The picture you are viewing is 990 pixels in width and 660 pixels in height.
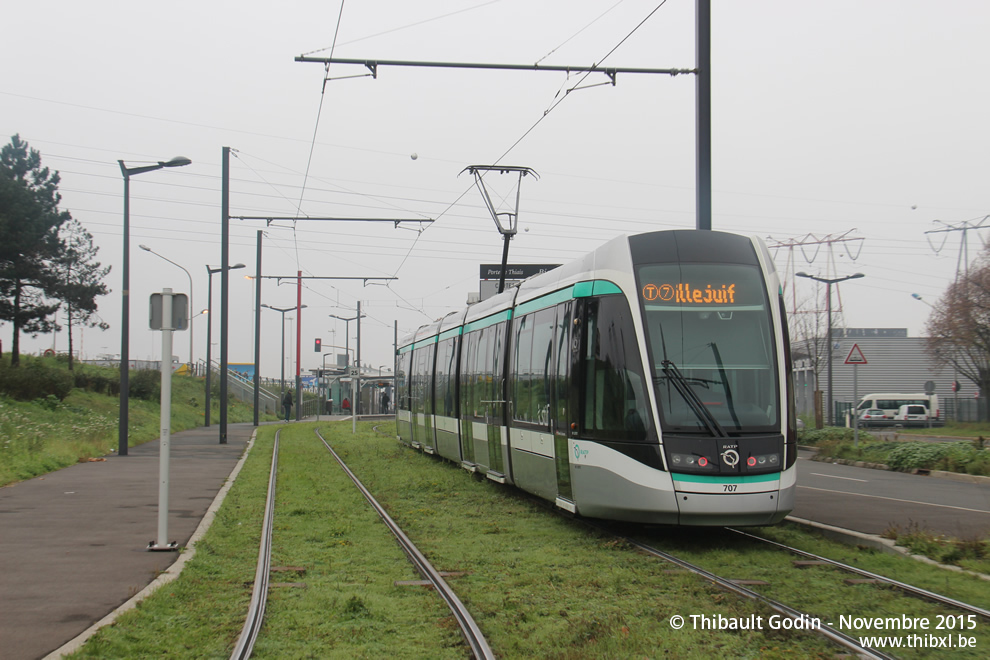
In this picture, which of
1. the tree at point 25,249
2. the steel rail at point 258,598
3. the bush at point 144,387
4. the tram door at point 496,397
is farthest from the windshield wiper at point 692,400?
the bush at point 144,387

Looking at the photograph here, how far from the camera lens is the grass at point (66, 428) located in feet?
63.6

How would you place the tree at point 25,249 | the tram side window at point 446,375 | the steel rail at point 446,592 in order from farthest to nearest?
the tree at point 25,249 < the tram side window at point 446,375 < the steel rail at point 446,592

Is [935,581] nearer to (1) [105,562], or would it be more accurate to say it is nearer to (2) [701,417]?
(2) [701,417]

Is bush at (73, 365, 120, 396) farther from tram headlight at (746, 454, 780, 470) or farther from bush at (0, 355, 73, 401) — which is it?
tram headlight at (746, 454, 780, 470)

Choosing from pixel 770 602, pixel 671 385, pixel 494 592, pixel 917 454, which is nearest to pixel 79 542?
pixel 494 592

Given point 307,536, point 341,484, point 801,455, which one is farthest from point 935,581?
point 801,455

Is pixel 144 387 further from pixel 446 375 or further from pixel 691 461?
pixel 691 461

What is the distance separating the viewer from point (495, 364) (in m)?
15.1

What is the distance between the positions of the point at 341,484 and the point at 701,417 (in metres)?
8.72

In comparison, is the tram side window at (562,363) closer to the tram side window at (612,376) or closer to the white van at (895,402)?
the tram side window at (612,376)

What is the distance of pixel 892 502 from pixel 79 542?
11362 mm

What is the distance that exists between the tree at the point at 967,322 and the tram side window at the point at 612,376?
46436 mm

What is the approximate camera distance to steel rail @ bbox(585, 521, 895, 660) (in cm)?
561

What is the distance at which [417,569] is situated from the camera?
8.68 meters
